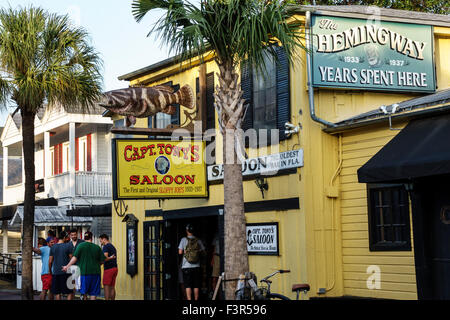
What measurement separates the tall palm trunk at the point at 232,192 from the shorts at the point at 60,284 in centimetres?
644

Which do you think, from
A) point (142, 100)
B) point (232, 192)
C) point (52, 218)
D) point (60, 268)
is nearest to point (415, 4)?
point (142, 100)

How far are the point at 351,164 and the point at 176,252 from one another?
643 cm

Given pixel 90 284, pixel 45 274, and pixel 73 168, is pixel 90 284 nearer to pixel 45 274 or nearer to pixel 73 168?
pixel 45 274

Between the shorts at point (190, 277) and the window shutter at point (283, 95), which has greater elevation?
the window shutter at point (283, 95)

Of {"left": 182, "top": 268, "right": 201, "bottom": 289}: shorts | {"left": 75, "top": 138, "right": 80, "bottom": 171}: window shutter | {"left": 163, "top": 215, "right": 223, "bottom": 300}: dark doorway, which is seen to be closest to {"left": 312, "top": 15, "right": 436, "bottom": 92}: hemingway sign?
{"left": 182, "top": 268, "right": 201, "bottom": 289}: shorts

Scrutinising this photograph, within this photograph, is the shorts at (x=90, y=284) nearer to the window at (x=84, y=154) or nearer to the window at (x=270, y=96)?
the window at (x=270, y=96)

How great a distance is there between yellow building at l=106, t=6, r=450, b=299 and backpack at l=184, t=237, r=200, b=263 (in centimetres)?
162

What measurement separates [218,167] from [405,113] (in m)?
5.46

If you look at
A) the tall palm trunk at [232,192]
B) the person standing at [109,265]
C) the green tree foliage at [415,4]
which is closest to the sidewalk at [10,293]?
the person standing at [109,265]

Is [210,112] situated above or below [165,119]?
below

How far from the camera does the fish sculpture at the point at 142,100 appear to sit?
16.2 metres

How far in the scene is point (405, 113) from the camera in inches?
518

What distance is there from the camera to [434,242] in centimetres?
1259

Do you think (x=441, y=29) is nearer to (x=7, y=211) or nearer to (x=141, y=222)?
(x=141, y=222)
